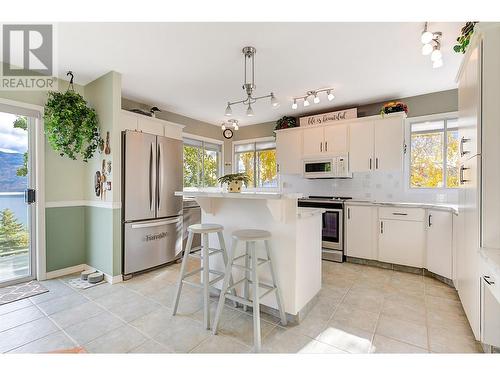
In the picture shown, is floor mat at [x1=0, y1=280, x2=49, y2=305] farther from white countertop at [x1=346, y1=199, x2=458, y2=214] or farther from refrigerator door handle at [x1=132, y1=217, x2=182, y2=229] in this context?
white countertop at [x1=346, y1=199, x2=458, y2=214]

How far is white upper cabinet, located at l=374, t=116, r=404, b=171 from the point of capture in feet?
11.4

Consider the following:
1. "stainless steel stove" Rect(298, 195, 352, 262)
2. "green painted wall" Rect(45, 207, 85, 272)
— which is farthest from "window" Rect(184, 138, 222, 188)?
"stainless steel stove" Rect(298, 195, 352, 262)

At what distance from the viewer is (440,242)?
2.94 meters

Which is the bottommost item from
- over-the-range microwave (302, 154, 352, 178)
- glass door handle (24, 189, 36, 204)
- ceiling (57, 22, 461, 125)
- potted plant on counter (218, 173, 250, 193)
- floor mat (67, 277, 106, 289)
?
floor mat (67, 277, 106, 289)

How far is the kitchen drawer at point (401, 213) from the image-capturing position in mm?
3172

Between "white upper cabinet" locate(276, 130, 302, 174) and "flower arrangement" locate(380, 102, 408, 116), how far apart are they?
1.37 m

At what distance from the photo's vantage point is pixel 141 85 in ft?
10.7

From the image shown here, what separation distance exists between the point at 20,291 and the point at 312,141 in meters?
4.43

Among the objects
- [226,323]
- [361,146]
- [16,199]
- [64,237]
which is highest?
[361,146]

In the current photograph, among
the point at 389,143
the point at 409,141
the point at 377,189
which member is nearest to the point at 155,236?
the point at 377,189

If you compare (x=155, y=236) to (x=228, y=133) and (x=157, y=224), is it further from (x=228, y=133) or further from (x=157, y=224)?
(x=228, y=133)

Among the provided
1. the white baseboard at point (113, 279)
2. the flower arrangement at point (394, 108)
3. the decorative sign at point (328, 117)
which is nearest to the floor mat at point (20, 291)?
the white baseboard at point (113, 279)

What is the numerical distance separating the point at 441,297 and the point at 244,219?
2261 mm
